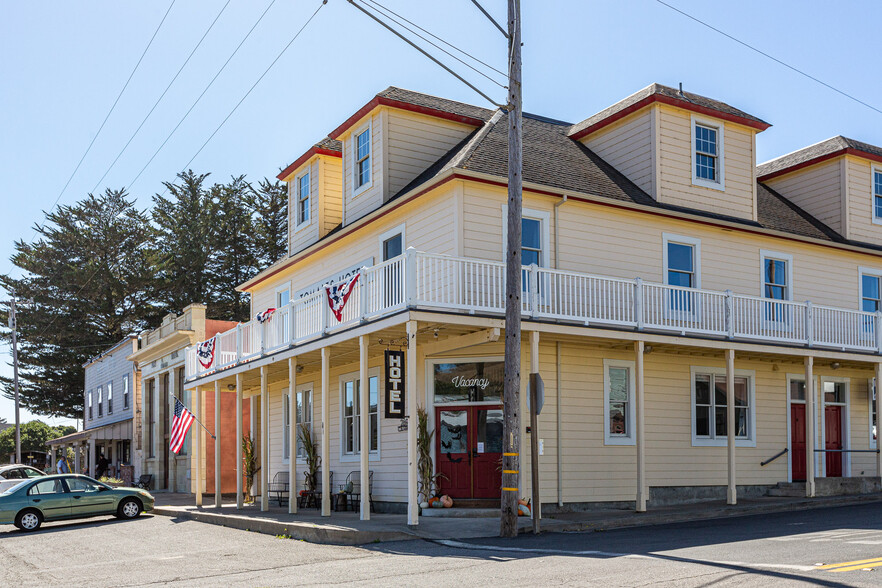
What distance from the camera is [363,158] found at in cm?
2308

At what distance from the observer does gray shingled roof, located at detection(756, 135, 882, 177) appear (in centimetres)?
2588

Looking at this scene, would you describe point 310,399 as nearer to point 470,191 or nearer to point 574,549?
point 470,191

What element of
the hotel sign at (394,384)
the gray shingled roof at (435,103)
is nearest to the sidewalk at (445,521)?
the hotel sign at (394,384)

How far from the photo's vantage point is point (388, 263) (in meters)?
16.8

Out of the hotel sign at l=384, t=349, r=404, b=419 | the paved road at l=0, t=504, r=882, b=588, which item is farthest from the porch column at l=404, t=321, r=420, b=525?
the paved road at l=0, t=504, r=882, b=588

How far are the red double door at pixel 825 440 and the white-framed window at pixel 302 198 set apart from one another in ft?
47.1

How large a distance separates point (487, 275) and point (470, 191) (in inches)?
96.0

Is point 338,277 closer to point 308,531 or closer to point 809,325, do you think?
point 308,531

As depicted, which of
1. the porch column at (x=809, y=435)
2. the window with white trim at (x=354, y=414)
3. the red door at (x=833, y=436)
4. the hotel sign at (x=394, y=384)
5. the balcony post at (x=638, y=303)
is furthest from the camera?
the red door at (x=833, y=436)

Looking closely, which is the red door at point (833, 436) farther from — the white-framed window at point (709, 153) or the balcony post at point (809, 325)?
the white-framed window at point (709, 153)

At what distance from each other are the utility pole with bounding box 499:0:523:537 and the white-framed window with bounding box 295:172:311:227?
38.7 feet

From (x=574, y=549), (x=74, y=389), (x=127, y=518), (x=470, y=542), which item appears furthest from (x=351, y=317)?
(x=74, y=389)

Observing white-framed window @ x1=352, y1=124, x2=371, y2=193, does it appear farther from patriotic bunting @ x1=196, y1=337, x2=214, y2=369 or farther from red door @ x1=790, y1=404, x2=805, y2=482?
red door @ x1=790, y1=404, x2=805, y2=482

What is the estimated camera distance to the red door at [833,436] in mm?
24062
